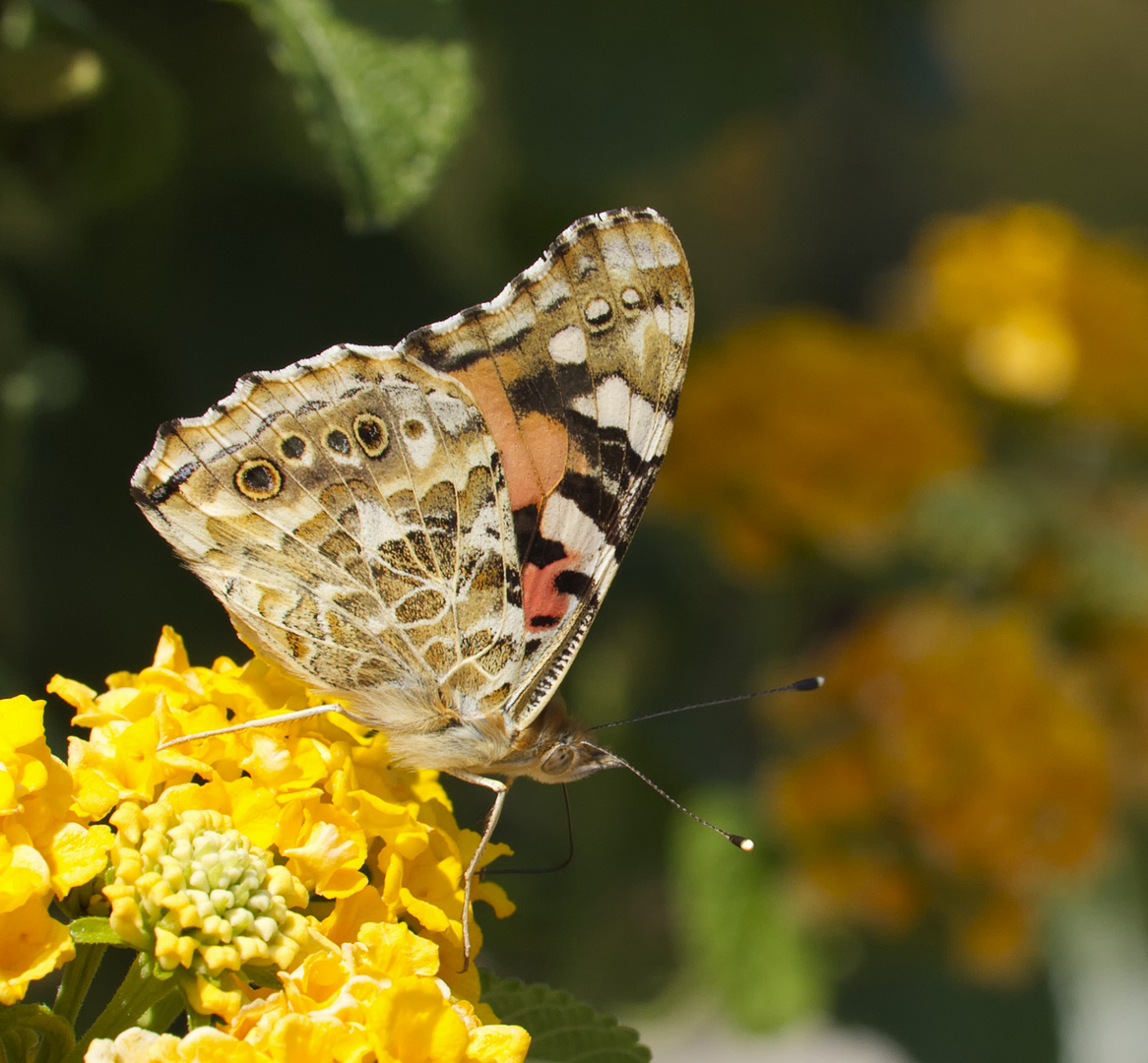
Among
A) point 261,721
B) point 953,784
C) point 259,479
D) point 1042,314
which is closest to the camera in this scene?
point 261,721

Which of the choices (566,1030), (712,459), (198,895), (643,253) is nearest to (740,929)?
(712,459)

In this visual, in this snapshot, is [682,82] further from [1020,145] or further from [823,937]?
[1020,145]

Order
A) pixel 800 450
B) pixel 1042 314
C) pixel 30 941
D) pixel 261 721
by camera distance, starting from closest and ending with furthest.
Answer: pixel 30 941
pixel 261 721
pixel 800 450
pixel 1042 314

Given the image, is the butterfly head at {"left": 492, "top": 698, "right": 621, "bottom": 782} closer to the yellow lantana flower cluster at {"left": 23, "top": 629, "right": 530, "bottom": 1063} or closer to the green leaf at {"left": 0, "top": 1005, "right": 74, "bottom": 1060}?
the yellow lantana flower cluster at {"left": 23, "top": 629, "right": 530, "bottom": 1063}

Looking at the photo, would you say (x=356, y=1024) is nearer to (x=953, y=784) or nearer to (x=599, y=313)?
(x=599, y=313)

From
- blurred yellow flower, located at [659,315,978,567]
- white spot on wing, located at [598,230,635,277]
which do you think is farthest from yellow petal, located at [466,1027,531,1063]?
blurred yellow flower, located at [659,315,978,567]

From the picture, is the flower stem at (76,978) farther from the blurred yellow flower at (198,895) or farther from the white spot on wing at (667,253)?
the white spot on wing at (667,253)

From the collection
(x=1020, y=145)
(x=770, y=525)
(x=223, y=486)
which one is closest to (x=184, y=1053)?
(x=223, y=486)
